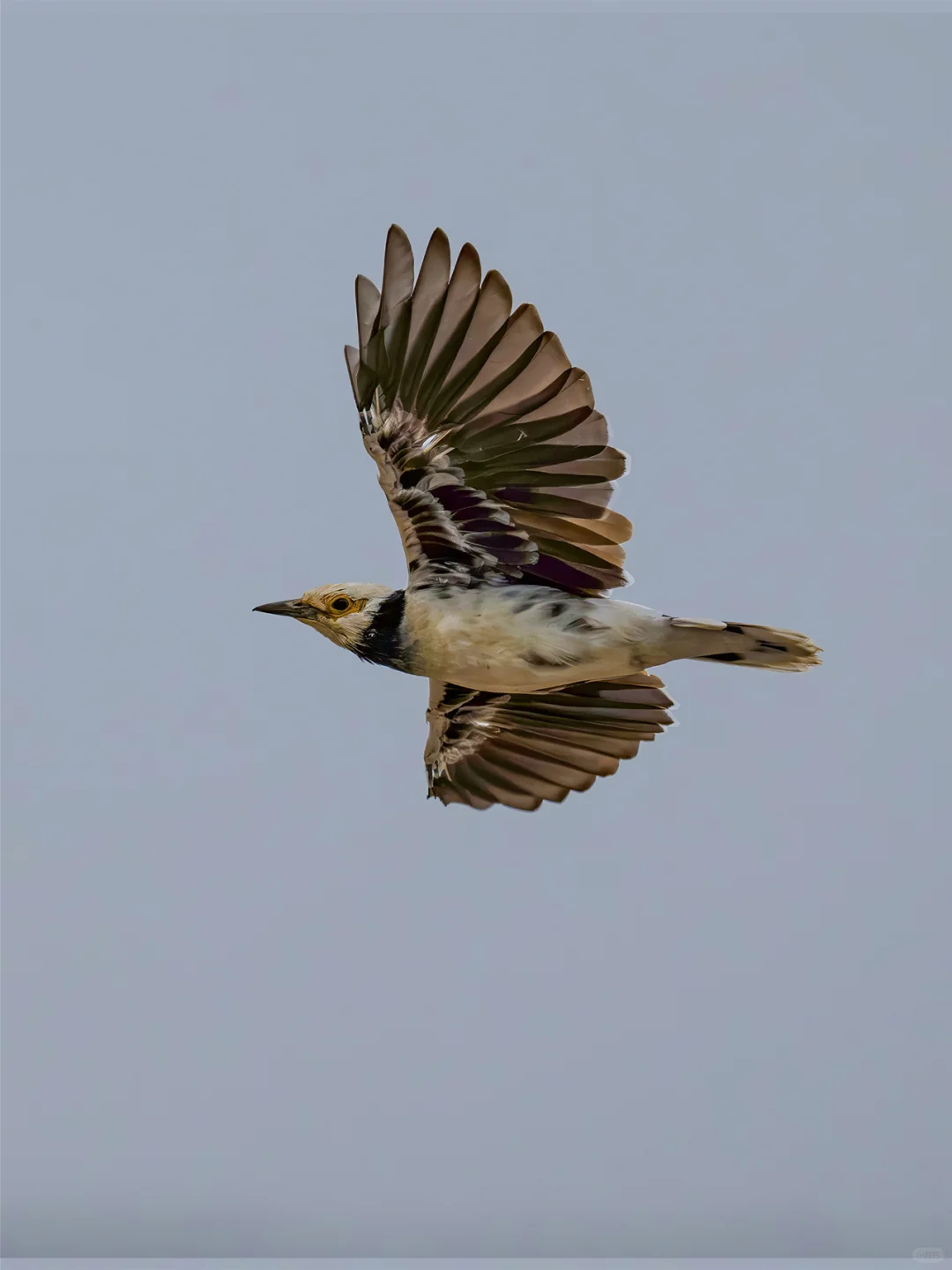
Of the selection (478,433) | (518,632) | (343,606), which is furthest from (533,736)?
(478,433)

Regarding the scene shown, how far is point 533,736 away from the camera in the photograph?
390 cm

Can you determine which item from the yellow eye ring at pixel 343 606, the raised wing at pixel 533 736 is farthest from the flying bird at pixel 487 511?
the raised wing at pixel 533 736

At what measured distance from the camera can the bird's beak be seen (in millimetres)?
3510

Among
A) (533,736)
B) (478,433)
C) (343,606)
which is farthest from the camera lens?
(533,736)

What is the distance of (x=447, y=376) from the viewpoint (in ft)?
10.4

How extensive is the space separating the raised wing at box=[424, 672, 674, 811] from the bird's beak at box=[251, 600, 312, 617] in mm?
476

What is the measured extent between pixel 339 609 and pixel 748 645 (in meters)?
0.96

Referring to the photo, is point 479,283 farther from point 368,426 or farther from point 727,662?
point 727,662

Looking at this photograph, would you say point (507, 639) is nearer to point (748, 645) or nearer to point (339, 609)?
point (339, 609)

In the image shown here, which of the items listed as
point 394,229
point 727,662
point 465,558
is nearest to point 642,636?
point 727,662

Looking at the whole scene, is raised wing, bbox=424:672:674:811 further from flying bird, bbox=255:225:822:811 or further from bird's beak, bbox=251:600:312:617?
bird's beak, bbox=251:600:312:617

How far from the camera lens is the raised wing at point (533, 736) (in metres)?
3.78

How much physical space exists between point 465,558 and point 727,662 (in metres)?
0.66

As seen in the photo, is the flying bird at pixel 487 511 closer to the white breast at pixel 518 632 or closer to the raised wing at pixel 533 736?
the white breast at pixel 518 632
